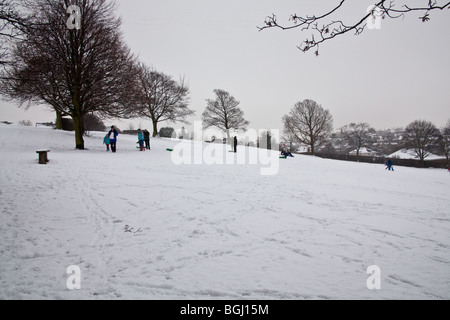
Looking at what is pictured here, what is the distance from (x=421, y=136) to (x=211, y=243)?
61451 mm

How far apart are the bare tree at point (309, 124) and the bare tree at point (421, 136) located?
80.2 feet

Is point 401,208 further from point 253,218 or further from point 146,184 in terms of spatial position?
point 146,184

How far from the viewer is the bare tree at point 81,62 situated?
13648 millimetres

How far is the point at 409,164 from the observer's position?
38031 mm

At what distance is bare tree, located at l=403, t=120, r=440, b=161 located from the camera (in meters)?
44.9

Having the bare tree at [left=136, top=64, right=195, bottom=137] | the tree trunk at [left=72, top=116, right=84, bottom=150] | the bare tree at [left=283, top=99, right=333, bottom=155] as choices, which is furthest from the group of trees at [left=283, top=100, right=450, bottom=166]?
the tree trunk at [left=72, top=116, right=84, bottom=150]

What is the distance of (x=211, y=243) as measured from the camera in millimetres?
3803

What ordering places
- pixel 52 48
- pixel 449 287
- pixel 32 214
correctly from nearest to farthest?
pixel 449 287 → pixel 32 214 → pixel 52 48

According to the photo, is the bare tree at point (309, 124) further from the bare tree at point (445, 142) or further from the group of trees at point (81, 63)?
the group of trees at point (81, 63)
